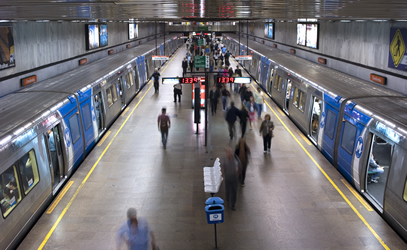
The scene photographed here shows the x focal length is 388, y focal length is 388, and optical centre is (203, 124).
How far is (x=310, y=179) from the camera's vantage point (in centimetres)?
1074

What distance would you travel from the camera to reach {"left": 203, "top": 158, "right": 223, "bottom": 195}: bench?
907cm


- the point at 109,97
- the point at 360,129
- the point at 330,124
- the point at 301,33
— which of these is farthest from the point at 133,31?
the point at 360,129

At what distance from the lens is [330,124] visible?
12.0m

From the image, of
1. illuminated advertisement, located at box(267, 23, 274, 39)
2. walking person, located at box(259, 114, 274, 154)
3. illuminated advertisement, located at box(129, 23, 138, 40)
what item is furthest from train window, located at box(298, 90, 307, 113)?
illuminated advertisement, located at box(129, 23, 138, 40)

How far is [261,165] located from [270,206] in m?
2.86

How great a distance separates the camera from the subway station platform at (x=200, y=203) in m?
7.70

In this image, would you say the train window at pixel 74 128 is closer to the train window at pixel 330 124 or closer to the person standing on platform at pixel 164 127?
the person standing on platform at pixel 164 127

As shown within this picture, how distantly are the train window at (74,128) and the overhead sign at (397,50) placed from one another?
10428mm

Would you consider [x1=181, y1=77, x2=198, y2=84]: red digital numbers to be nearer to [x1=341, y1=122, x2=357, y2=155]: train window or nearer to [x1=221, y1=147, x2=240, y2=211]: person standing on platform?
[x1=221, y1=147, x2=240, y2=211]: person standing on platform

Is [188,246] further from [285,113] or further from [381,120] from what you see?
[285,113]

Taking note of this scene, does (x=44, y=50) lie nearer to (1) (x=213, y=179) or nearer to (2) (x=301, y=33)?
(1) (x=213, y=179)

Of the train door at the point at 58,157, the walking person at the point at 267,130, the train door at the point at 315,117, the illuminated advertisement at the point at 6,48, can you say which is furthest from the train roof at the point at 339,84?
the illuminated advertisement at the point at 6,48

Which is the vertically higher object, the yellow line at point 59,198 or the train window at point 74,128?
the train window at point 74,128

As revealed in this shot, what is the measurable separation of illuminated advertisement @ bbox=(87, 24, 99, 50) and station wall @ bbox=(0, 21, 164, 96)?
34 cm
